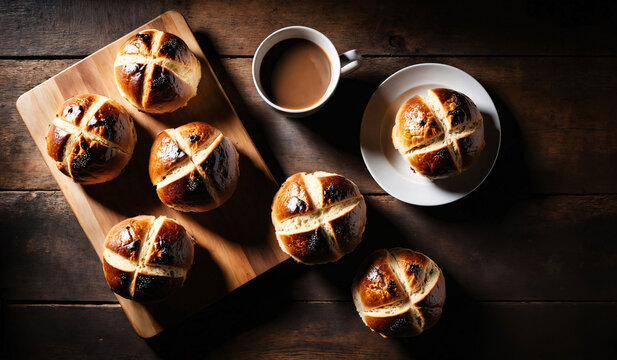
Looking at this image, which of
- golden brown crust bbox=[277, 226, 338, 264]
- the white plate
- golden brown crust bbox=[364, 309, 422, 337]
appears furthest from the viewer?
the white plate

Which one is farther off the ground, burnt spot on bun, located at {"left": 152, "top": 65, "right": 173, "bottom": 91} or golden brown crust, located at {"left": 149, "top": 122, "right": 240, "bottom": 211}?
burnt spot on bun, located at {"left": 152, "top": 65, "right": 173, "bottom": 91}

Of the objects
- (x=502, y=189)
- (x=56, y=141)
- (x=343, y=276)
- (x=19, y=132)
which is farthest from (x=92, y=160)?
(x=502, y=189)

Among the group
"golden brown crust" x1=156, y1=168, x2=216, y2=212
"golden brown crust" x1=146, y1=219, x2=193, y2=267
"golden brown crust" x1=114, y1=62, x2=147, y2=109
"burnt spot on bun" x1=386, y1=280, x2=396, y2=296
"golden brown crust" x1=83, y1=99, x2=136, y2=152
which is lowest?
"burnt spot on bun" x1=386, y1=280, x2=396, y2=296

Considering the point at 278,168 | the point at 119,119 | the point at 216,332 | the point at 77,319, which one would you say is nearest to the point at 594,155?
the point at 278,168

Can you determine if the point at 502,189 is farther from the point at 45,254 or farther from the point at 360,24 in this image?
the point at 45,254

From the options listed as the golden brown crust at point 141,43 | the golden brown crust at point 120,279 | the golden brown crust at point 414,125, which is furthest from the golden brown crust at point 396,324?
the golden brown crust at point 141,43

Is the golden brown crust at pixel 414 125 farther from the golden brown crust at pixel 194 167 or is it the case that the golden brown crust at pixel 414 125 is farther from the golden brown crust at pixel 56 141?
the golden brown crust at pixel 56 141

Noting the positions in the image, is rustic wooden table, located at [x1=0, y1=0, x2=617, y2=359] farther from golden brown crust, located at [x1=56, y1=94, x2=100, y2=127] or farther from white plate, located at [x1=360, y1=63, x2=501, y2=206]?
golden brown crust, located at [x1=56, y1=94, x2=100, y2=127]

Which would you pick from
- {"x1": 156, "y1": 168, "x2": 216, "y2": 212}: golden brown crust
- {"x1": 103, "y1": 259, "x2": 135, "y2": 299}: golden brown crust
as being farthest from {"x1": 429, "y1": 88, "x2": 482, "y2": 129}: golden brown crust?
{"x1": 103, "y1": 259, "x2": 135, "y2": 299}: golden brown crust
